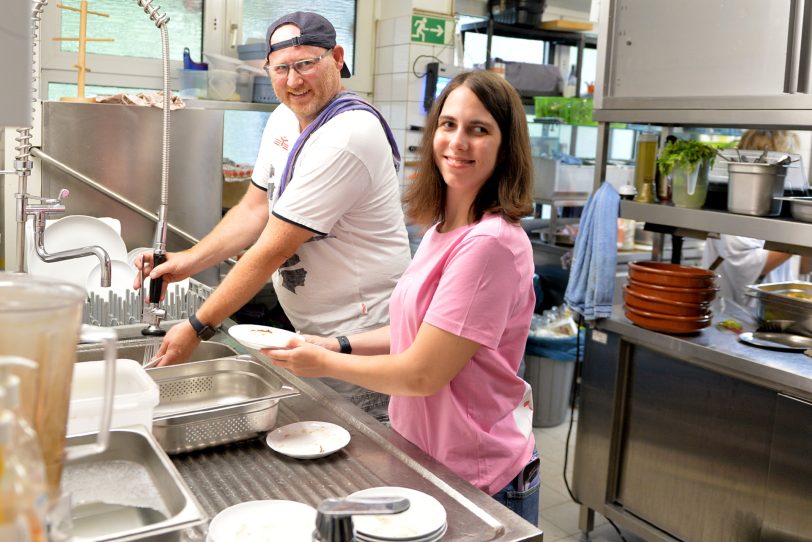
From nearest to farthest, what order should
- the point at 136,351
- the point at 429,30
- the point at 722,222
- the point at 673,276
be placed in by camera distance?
the point at 136,351 < the point at 722,222 < the point at 673,276 < the point at 429,30

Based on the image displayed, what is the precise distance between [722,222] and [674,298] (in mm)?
329

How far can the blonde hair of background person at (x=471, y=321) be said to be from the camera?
1523 millimetres

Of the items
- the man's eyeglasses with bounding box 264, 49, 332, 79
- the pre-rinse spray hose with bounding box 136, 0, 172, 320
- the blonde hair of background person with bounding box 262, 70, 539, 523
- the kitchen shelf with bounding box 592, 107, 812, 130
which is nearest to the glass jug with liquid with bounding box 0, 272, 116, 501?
the blonde hair of background person with bounding box 262, 70, 539, 523

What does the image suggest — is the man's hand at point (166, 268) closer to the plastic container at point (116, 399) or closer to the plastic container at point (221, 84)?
the plastic container at point (116, 399)

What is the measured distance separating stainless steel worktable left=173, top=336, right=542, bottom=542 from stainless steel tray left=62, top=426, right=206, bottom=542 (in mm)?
103

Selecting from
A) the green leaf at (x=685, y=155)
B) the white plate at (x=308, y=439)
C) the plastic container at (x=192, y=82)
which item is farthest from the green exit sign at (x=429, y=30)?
the white plate at (x=308, y=439)

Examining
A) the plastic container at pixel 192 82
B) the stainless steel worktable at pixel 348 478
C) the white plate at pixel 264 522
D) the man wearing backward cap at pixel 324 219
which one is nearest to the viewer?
the white plate at pixel 264 522

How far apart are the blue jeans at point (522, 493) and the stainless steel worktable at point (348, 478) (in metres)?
0.25

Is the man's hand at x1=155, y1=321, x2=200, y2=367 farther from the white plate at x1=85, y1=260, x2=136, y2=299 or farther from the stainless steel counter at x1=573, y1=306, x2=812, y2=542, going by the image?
the stainless steel counter at x1=573, y1=306, x2=812, y2=542

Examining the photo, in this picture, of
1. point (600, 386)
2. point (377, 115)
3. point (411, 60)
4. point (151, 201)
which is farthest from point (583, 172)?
point (377, 115)

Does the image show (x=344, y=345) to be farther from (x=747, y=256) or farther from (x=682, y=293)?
(x=747, y=256)

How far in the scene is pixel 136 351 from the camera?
1990mm

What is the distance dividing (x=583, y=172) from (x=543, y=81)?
2.34 ft

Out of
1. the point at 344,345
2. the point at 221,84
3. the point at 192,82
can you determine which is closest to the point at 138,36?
the point at 192,82
